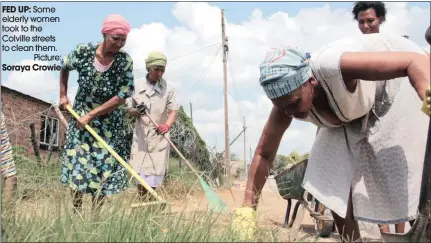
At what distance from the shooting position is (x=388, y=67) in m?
2.28

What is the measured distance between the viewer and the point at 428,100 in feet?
6.60

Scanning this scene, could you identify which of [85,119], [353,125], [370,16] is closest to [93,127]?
[85,119]

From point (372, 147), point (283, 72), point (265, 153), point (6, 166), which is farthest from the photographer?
point (6, 166)

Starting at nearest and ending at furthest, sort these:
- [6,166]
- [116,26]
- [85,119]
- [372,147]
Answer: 1. [372,147]
2. [6,166]
3. [116,26]
4. [85,119]

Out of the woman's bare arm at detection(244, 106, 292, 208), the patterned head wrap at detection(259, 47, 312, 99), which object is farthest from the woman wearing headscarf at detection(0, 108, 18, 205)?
the patterned head wrap at detection(259, 47, 312, 99)

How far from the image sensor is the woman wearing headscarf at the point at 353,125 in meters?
2.42

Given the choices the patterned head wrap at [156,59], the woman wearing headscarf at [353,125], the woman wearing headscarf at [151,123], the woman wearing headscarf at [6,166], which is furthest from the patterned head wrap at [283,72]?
the woman wearing headscarf at [151,123]

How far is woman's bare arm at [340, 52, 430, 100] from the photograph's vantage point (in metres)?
2.18

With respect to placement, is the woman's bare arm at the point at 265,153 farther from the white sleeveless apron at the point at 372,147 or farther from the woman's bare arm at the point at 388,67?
the woman's bare arm at the point at 388,67

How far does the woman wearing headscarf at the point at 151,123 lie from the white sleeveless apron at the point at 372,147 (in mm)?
2762

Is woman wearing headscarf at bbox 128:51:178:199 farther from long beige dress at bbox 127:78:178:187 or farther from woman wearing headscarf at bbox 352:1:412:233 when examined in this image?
woman wearing headscarf at bbox 352:1:412:233

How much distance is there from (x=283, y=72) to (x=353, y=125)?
2.30ft

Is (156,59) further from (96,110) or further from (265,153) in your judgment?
(265,153)

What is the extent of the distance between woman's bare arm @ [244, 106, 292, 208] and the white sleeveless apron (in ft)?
0.65
